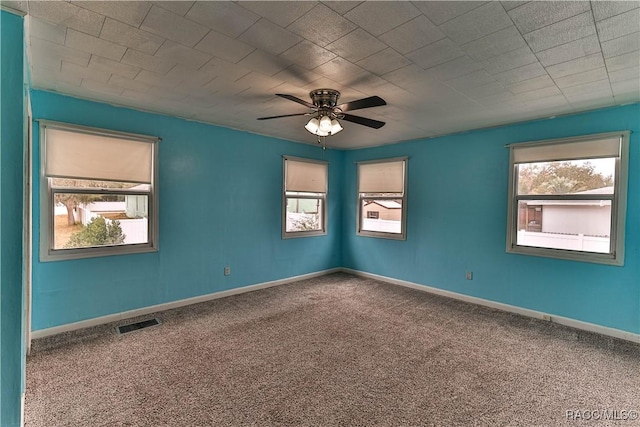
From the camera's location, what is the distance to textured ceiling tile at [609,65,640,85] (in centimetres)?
239

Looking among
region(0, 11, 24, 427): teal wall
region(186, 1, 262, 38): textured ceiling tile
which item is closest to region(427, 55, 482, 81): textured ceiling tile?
region(186, 1, 262, 38): textured ceiling tile

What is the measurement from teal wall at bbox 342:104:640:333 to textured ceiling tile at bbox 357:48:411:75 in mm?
2510

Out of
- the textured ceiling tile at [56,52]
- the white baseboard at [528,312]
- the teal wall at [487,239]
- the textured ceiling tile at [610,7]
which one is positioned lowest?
the white baseboard at [528,312]

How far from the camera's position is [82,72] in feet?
8.46

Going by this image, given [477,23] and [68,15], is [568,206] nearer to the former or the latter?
[477,23]

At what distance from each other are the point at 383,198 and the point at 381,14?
397 centimetres

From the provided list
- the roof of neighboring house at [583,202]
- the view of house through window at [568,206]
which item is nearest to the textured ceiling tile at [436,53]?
the view of house through window at [568,206]

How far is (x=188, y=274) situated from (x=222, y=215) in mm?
928

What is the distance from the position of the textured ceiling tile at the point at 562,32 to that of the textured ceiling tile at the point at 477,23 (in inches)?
10.3

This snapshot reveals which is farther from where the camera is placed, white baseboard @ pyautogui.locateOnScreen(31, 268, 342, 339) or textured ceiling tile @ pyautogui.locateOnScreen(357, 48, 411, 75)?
white baseboard @ pyautogui.locateOnScreen(31, 268, 342, 339)

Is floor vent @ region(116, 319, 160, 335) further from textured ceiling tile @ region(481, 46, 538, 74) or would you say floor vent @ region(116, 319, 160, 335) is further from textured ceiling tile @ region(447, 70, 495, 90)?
textured ceiling tile @ region(481, 46, 538, 74)

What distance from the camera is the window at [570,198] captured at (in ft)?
10.6

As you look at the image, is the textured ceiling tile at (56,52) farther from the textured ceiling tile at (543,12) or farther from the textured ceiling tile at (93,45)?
the textured ceiling tile at (543,12)

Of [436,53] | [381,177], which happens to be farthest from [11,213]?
[381,177]
